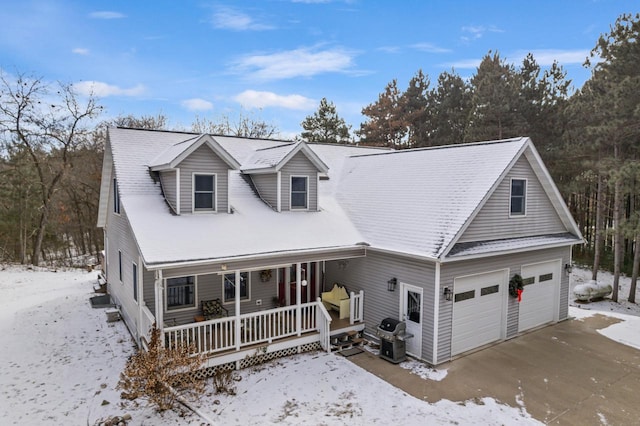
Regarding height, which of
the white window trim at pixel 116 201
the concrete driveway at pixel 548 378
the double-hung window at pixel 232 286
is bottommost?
the concrete driveway at pixel 548 378

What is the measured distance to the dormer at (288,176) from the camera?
12.8 metres

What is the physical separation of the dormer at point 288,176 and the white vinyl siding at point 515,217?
5195mm

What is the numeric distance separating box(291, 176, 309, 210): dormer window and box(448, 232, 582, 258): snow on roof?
5.26 meters

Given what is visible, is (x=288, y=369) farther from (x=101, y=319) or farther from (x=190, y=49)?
(x=190, y=49)

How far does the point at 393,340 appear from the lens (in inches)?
402

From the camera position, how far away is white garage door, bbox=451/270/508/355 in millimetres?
10641

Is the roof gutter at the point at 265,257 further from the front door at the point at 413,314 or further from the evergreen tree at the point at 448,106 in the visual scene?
the evergreen tree at the point at 448,106

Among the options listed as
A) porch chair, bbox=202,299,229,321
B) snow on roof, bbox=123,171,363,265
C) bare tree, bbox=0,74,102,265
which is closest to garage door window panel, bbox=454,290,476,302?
snow on roof, bbox=123,171,363,265

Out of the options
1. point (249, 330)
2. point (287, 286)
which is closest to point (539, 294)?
point (287, 286)

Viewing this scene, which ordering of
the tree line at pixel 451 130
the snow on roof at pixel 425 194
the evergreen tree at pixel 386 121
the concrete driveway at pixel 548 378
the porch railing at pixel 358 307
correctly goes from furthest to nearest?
the evergreen tree at pixel 386 121, the tree line at pixel 451 130, the porch railing at pixel 358 307, the snow on roof at pixel 425 194, the concrete driveway at pixel 548 378

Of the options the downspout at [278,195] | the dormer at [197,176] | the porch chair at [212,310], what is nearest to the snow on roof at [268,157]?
the downspout at [278,195]

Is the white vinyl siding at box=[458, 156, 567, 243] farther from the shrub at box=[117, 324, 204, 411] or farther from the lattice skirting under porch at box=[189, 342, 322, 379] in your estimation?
the shrub at box=[117, 324, 204, 411]

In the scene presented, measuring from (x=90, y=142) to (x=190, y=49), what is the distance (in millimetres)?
13610

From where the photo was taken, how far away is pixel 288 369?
32.1 feet
